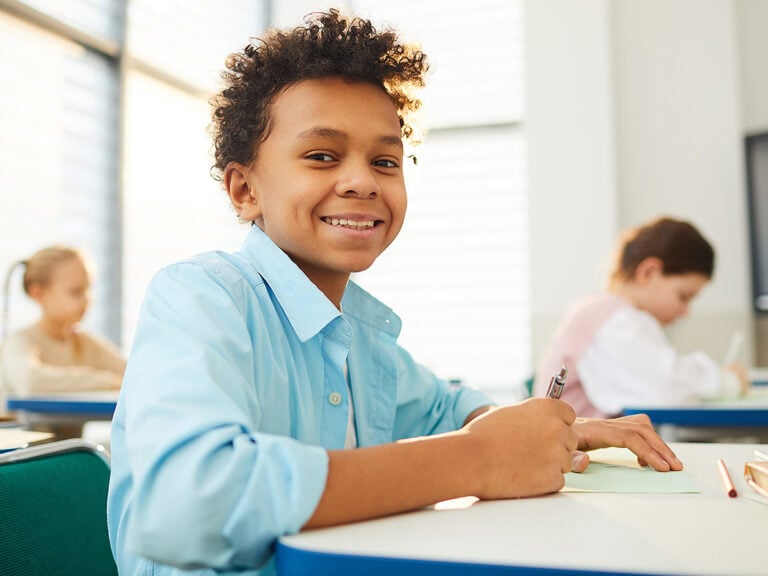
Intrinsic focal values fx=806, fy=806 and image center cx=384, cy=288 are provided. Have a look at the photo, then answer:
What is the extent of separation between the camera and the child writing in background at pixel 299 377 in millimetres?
680

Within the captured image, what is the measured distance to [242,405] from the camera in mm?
812

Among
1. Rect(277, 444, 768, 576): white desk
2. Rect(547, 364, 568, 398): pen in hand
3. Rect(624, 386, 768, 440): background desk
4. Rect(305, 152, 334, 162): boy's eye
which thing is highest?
Rect(305, 152, 334, 162): boy's eye

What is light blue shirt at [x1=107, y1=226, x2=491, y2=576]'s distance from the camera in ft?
2.20

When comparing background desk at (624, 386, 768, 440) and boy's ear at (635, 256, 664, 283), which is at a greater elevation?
boy's ear at (635, 256, 664, 283)

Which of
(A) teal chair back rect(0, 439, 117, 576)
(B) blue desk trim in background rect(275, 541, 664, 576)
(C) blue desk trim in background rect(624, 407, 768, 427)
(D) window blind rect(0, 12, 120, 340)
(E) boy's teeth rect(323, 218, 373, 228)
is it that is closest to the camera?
(B) blue desk trim in background rect(275, 541, 664, 576)

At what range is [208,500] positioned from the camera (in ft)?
2.17

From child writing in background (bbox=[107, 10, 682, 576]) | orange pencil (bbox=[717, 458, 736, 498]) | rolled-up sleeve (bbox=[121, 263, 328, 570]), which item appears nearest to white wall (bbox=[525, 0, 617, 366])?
child writing in background (bbox=[107, 10, 682, 576])

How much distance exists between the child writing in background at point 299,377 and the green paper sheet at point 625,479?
3cm

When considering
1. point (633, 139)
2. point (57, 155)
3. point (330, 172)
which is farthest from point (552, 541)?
point (633, 139)

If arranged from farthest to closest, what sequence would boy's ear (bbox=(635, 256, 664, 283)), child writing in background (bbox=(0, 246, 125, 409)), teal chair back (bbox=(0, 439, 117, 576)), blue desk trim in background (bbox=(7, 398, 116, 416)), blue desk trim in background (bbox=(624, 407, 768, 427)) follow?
child writing in background (bbox=(0, 246, 125, 409)) → boy's ear (bbox=(635, 256, 664, 283)) → blue desk trim in background (bbox=(7, 398, 116, 416)) → blue desk trim in background (bbox=(624, 407, 768, 427)) → teal chair back (bbox=(0, 439, 117, 576))

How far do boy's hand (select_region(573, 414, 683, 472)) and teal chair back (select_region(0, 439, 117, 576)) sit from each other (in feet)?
2.17

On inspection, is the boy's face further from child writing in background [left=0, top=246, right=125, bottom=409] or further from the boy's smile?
child writing in background [left=0, top=246, right=125, bottom=409]

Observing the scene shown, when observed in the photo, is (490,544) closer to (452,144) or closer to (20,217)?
(20,217)

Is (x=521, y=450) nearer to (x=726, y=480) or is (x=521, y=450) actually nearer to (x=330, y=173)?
(x=726, y=480)
